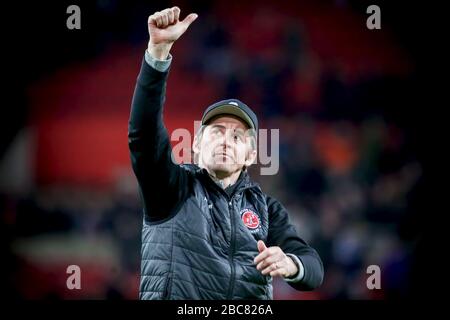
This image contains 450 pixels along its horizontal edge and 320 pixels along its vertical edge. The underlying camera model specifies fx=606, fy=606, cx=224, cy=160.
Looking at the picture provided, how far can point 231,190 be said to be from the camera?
206 centimetres

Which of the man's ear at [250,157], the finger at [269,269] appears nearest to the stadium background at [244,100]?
the man's ear at [250,157]

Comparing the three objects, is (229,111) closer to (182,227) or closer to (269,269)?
(182,227)

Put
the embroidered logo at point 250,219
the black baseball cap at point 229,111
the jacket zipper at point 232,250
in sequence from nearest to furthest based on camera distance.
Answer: the jacket zipper at point 232,250 → the embroidered logo at point 250,219 → the black baseball cap at point 229,111

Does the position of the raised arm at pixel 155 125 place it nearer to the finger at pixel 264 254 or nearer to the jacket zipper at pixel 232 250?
the jacket zipper at pixel 232 250

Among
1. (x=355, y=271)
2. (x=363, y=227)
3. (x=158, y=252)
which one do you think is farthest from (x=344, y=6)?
(x=158, y=252)

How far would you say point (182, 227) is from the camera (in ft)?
6.31

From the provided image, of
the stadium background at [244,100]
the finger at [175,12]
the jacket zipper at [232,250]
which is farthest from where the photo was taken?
the stadium background at [244,100]

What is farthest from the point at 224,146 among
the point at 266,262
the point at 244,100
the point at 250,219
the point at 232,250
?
the point at 244,100

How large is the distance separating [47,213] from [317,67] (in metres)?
2.64

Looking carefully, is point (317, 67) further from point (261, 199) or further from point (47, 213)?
point (261, 199)

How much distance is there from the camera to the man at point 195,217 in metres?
1.83

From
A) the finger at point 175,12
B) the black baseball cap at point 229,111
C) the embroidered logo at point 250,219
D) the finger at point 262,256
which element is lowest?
the finger at point 262,256

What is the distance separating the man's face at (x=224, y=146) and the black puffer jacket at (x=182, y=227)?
8cm

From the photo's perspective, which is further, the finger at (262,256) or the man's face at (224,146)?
the man's face at (224,146)
